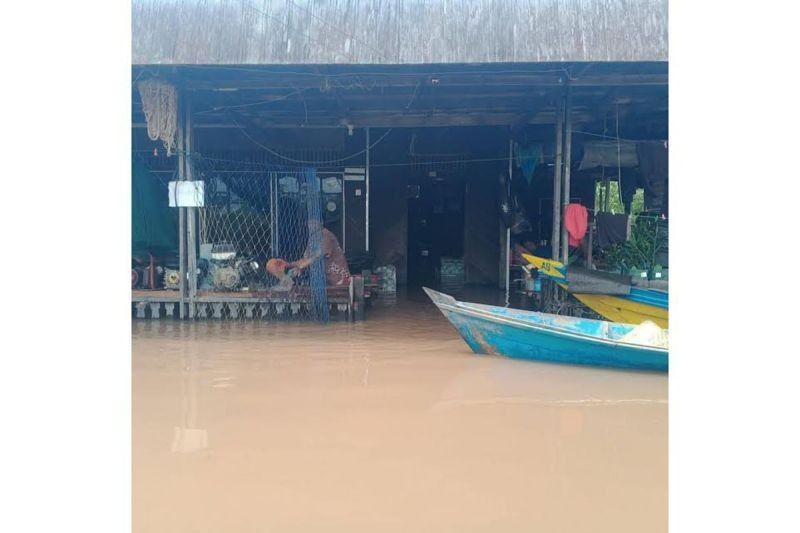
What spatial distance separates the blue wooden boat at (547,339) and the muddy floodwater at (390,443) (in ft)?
0.44

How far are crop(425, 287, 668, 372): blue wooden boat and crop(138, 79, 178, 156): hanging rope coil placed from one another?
4424 mm

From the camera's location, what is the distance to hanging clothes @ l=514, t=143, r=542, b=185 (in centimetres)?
1095

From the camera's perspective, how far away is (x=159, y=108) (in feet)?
28.3

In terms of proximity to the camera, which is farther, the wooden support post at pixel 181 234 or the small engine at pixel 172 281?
the small engine at pixel 172 281

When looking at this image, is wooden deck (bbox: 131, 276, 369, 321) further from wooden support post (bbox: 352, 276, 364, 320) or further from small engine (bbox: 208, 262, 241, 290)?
small engine (bbox: 208, 262, 241, 290)

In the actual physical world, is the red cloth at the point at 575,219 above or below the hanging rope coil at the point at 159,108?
below

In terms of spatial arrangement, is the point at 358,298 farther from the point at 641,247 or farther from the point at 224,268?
the point at 641,247

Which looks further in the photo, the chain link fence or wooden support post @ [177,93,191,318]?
the chain link fence

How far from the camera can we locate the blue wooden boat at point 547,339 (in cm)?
620

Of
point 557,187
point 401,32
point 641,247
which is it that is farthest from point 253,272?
point 641,247

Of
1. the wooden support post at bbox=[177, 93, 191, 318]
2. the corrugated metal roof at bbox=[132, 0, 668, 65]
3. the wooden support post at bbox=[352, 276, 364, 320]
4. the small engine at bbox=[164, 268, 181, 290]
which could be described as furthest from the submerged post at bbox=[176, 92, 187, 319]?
the wooden support post at bbox=[352, 276, 364, 320]

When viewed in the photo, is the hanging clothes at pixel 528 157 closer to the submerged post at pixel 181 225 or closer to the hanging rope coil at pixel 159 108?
the submerged post at pixel 181 225

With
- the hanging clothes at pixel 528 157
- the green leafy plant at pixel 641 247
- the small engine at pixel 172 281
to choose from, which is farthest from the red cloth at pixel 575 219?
the small engine at pixel 172 281

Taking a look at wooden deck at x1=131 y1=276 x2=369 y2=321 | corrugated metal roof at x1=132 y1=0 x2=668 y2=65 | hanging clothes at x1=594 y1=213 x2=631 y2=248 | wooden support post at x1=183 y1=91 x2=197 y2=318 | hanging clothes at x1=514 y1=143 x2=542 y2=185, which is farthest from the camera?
hanging clothes at x1=514 y1=143 x2=542 y2=185
